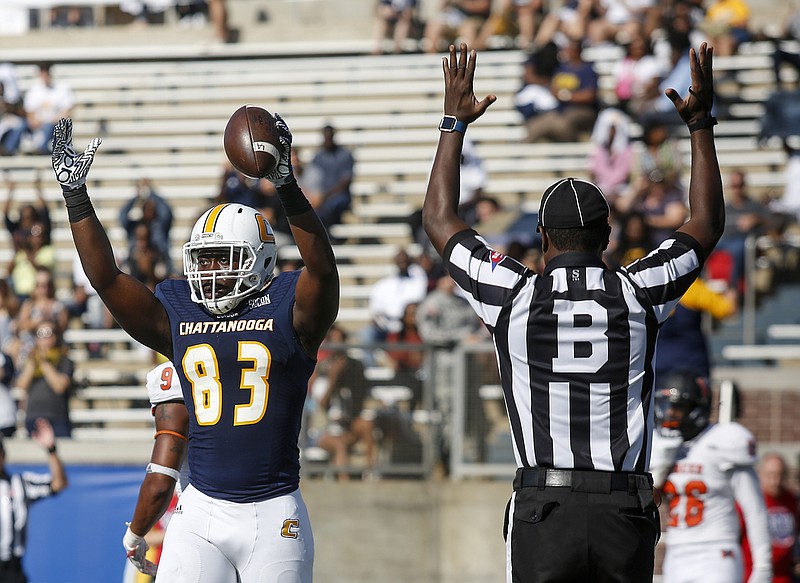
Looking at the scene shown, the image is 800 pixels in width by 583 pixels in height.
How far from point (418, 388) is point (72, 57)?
408 inches

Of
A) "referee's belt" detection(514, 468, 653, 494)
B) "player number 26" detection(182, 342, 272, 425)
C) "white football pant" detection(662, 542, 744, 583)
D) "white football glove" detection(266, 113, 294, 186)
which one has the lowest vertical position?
"white football pant" detection(662, 542, 744, 583)

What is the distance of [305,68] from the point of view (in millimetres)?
17359

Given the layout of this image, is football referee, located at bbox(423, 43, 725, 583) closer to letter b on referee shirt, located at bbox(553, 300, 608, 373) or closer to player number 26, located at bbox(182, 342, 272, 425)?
letter b on referee shirt, located at bbox(553, 300, 608, 373)

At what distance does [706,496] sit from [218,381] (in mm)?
3050

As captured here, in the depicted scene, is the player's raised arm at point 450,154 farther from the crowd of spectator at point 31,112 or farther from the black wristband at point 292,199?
the crowd of spectator at point 31,112

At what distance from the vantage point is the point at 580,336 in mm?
4082

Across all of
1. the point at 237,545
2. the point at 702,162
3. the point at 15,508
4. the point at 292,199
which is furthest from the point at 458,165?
the point at 15,508

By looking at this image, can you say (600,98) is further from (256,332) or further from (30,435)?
(256,332)

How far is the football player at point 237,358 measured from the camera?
4496mm

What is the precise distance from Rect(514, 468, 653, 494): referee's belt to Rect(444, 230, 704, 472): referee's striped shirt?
2 cm

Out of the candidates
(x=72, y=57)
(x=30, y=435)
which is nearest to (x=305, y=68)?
(x=72, y=57)

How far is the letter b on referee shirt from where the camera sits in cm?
407

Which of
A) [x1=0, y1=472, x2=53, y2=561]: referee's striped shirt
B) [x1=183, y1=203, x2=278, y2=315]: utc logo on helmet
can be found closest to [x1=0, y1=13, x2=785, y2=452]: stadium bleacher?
[x1=0, y1=472, x2=53, y2=561]: referee's striped shirt

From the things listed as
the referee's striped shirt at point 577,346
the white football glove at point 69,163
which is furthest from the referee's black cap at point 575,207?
the white football glove at point 69,163
